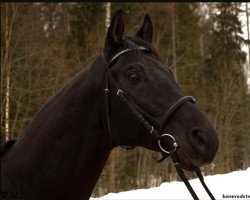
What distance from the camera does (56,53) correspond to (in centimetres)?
1647

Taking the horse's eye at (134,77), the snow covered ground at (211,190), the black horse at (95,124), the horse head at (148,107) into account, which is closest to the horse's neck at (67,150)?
the black horse at (95,124)

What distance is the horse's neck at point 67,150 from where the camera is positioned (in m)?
2.79

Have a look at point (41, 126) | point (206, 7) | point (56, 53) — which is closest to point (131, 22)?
point (56, 53)

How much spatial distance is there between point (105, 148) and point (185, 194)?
5528 mm

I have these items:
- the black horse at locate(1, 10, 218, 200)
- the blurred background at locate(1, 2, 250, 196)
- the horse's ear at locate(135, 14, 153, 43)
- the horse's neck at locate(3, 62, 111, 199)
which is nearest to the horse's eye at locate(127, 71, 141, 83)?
the black horse at locate(1, 10, 218, 200)

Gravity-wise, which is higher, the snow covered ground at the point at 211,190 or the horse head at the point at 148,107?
the horse head at the point at 148,107

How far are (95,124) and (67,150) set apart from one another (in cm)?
26

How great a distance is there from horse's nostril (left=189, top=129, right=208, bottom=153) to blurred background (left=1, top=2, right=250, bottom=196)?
38.1 feet

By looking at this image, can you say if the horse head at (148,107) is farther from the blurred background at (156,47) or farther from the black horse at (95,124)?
the blurred background at (156,47)

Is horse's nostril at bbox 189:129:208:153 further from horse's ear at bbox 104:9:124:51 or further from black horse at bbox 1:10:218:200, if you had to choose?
horse's ear at bbox 104:9:124:51

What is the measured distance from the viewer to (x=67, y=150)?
282 centimetres

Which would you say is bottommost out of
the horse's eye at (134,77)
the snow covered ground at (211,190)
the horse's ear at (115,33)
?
the snow covered ground at (211,190)

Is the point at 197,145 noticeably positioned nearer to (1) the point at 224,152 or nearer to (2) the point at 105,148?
(2) the point at 105,148

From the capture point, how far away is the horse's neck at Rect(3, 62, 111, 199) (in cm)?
279
